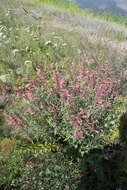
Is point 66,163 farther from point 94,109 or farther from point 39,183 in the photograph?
point 94,109

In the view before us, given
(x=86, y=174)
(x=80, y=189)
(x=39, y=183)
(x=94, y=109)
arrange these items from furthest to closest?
1. (x=94, y=109)
2. (x=86, y=174)
3. (x=80, y=189)
4. (x=39, y=183)

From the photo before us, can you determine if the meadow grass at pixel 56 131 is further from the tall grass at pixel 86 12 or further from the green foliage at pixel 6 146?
the tall grass at pixel 86 12

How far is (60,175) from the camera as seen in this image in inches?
75.2

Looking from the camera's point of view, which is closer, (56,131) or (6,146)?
(56,131)

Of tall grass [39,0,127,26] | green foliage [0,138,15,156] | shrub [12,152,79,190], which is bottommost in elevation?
green foliage [0,138,15,156]

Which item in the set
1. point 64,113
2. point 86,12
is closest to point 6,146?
point 64,113

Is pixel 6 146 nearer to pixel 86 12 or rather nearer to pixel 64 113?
pixel 64 113

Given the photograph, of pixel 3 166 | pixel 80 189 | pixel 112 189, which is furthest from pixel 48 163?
pixel 112 189

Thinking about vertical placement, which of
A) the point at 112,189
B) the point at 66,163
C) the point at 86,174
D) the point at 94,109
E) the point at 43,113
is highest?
the point at 94,109

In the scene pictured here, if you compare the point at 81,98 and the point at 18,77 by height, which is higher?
the point at 81,98

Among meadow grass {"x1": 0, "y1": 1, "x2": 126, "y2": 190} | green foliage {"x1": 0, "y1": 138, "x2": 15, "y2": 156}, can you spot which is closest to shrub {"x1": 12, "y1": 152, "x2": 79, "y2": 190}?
meadow grass {"x1": 0, "y1": 1, "x2": 126, "y2": 190}

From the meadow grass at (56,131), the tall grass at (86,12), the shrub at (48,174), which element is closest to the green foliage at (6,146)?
the meadow grass at (56,131)

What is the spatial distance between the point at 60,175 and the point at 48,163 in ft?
0.66

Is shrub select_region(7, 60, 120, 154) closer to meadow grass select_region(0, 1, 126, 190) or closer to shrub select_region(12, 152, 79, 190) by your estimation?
meadow grass select_region(0, 1, 126, 190)
